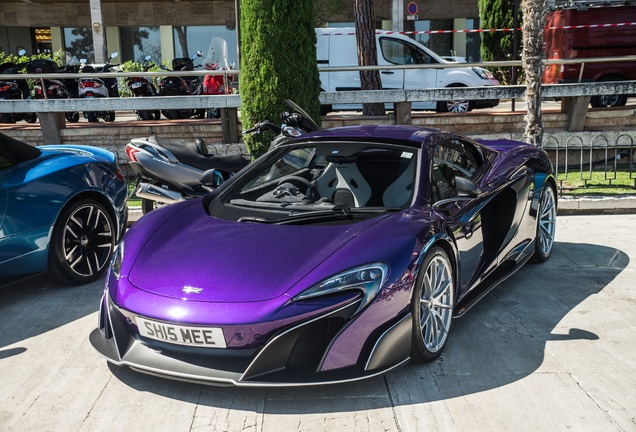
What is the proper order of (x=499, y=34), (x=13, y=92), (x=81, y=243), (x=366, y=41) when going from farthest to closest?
(x=499, y=34) → (x=13, y=92) → (x=366, y=41) → (x=81, y=243)

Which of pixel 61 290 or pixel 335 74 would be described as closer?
pixel 61 290

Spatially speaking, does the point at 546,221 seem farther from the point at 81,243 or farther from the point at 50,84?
the point at 50,84

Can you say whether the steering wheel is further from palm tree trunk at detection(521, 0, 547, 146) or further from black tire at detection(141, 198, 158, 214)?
palm tree trunk at detection(521, 0, 547, 146)

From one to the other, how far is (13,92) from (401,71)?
805cm

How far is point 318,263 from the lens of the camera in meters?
3.90

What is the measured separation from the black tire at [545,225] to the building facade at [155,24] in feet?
75.9

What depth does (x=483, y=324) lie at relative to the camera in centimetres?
505

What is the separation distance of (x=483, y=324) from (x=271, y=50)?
233 inches

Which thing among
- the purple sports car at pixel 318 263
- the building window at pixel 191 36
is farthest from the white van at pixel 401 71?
the building window at pixel 191 36

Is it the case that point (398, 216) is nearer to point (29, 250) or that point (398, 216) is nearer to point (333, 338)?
point (333, 338)

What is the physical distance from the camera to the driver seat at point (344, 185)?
15.8ft

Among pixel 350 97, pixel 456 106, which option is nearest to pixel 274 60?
pixel 350 97

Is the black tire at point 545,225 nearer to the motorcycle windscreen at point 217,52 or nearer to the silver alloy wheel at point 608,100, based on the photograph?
the silver alloy wheel at point 608,100

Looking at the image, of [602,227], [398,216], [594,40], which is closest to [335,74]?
[594,40]
